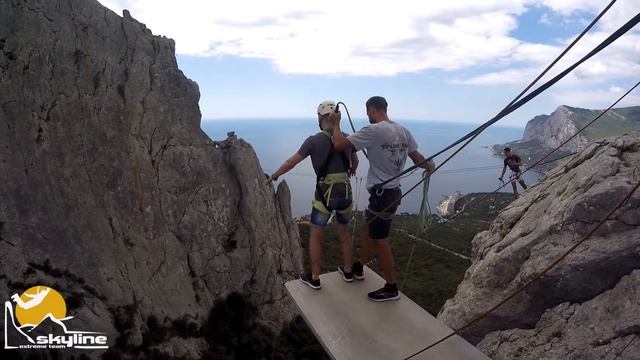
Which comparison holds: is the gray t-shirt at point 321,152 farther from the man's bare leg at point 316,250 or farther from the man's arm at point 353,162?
the man's bare leg at point 316,250

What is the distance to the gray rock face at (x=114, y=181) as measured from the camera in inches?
931

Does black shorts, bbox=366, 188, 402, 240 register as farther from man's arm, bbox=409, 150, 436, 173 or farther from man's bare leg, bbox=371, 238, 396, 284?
man's arm, bbox=409, 150, 436, 173

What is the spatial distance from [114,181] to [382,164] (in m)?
25.4

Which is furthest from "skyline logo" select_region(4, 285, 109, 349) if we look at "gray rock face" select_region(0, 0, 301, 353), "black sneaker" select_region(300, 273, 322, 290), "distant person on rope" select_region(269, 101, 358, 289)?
"distant person on rope" select_region(269, 101, 358, 289)

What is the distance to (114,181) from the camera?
84.9 ft

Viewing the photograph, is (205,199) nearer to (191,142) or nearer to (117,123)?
(191,142)

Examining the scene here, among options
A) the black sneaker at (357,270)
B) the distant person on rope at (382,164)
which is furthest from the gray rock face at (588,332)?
the black sneaker at (357,270)

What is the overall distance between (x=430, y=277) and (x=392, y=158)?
4906 cm

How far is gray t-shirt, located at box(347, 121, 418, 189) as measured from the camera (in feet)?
19.2

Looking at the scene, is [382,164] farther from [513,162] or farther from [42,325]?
[42,325]

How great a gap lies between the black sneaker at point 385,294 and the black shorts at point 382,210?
92cm

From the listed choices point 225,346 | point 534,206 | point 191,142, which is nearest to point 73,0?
point 191,142

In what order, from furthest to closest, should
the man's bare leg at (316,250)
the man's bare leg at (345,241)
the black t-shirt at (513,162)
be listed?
the black t-shirt at (513,162), the man's bare leg at (345,241), the man's bare leg at (316,250)

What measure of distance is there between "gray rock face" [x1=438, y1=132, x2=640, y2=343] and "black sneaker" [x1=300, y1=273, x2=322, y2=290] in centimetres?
318
